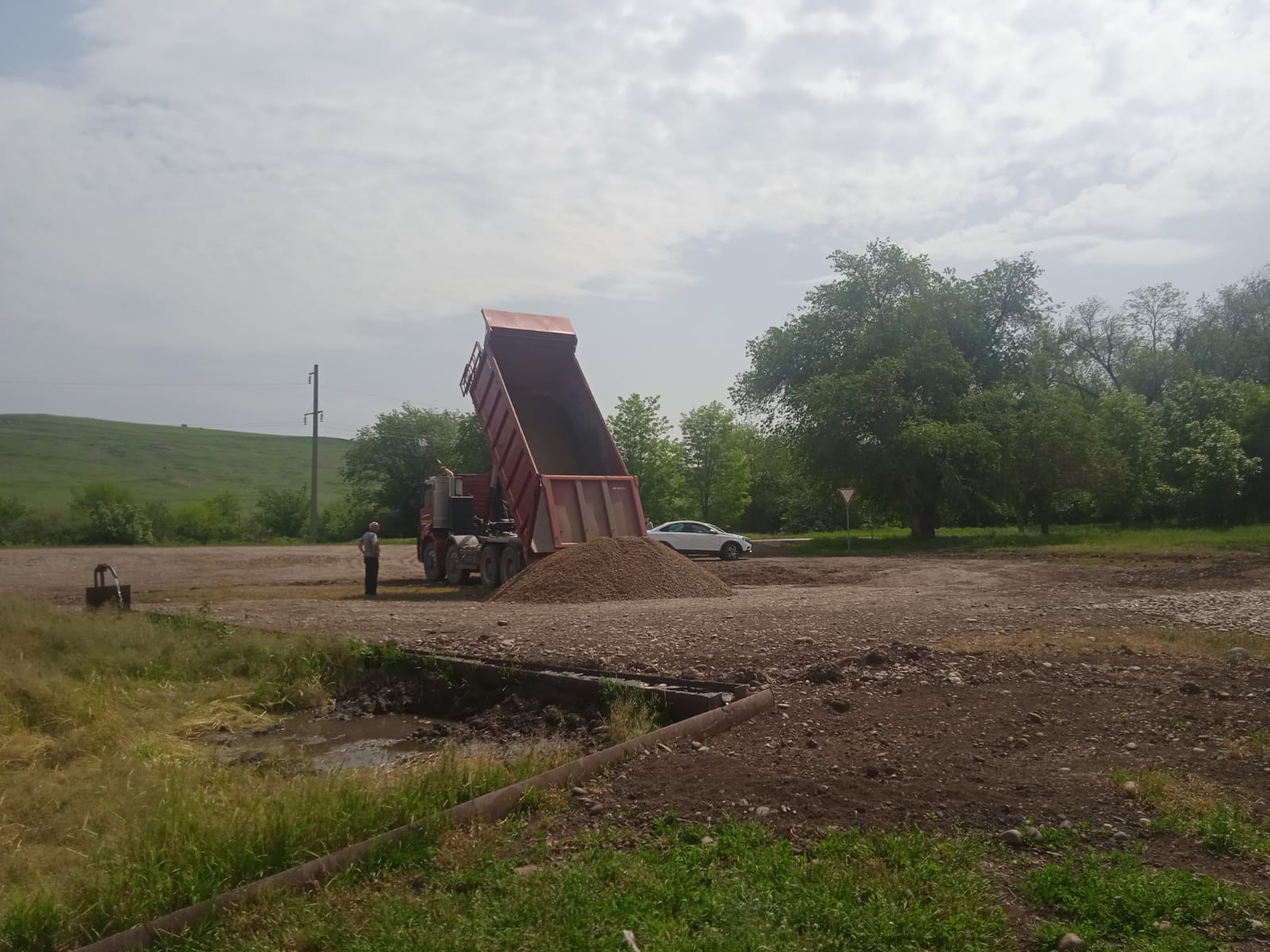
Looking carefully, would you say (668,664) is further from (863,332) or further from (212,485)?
(212,485)

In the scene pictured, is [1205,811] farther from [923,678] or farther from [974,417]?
[974,417]

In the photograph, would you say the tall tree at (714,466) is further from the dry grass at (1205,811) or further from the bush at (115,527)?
the dry grass at (1205,811)

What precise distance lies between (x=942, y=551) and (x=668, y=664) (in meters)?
26.5

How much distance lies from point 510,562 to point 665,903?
53.6ft

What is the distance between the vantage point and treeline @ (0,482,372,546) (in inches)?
2167

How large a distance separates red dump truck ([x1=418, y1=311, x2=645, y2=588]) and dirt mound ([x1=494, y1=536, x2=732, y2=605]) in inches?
29.4

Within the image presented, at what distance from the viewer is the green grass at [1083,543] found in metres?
30.3

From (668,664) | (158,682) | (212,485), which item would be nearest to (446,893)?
(668,664)

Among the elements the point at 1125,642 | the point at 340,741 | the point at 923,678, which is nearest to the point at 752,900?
the point at 923,678

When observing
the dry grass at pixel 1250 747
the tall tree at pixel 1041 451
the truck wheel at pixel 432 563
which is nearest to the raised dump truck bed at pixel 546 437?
the truck wheel at pixel 432 563

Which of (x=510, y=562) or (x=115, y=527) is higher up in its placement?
(x=115, y=527)

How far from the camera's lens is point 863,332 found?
134 feet

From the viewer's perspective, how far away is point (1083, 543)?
34.5 metres

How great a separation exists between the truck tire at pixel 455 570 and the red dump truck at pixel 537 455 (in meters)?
0.04
